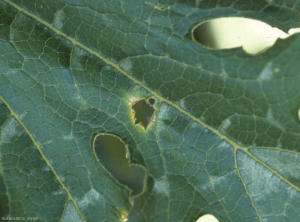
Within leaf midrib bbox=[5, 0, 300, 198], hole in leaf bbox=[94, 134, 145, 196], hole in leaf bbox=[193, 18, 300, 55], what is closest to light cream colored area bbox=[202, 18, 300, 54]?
hole in leaf bbox=[193, 18, 300, 55]

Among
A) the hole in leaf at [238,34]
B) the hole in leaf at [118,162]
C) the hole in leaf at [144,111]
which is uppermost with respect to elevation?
the hole in leaf at [238,34]

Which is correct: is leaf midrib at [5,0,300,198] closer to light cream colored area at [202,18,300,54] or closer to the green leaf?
the green leaf

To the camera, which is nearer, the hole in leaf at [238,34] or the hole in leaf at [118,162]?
Answer: the hole in leaf at [238,34]

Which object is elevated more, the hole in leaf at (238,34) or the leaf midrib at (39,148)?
the hole in leaf at (238,34)

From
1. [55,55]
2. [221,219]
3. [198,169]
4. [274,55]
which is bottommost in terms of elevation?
[221,219]

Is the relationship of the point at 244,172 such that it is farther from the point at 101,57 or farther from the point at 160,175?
the point at 101,57

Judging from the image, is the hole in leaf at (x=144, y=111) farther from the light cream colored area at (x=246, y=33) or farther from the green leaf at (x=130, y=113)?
the light cream colored area at (x=246, y=33)

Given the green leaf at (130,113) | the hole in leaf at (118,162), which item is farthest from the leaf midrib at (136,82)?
the hole in leaf at (118,162)

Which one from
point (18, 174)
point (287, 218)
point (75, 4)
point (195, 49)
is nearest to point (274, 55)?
point (195, 49)
